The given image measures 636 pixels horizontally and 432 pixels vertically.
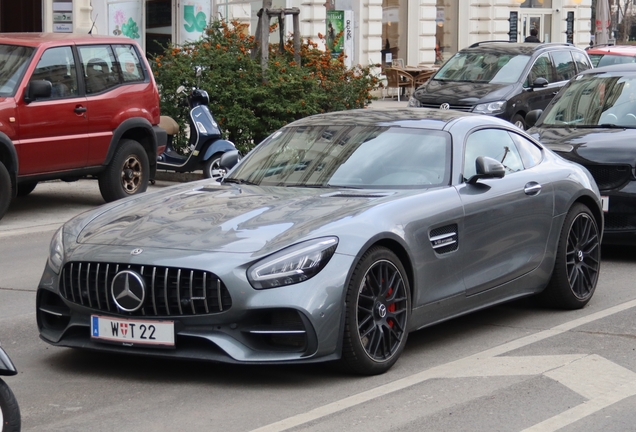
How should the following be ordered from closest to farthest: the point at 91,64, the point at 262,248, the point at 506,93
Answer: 1. the point at 262,248
2. the point at 91,64
3. the point at 506,93

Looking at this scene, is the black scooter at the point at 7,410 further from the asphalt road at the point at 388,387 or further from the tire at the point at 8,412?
the asphalt road at the point at 388,387

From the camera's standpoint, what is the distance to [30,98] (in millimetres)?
12820

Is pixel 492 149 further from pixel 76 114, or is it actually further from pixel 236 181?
pixel 76 114

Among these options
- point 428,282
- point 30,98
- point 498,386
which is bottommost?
point 498,386

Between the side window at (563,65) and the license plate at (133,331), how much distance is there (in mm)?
16584

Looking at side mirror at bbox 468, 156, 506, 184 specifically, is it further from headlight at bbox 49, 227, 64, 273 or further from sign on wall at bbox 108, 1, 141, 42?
sign on wall at bbox 108, 1, 141, 42

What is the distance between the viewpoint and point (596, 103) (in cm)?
1223

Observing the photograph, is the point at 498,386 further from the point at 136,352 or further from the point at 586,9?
the point at 586,9

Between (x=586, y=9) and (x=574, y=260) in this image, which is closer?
(x=574, y=260)

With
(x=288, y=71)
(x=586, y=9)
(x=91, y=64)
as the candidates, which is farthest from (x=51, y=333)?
(x=586, y=9)

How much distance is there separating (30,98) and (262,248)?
7.35m

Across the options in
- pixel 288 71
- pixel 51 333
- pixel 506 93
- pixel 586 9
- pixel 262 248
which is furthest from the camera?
pixel 586 9

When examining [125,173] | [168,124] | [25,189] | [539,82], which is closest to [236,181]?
[125,173]

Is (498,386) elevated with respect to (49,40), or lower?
lower
